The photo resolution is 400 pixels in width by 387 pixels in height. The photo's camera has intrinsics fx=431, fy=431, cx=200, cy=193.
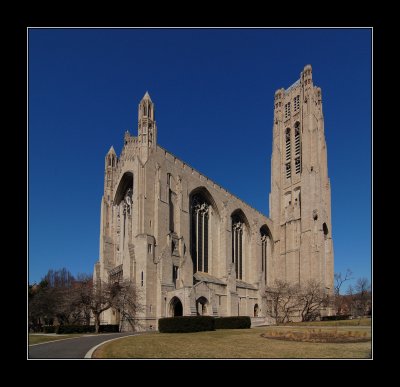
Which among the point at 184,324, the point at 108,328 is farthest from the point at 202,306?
the point at 184,324

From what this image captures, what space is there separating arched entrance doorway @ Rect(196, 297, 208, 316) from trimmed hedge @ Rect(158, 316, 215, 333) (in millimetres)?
13448

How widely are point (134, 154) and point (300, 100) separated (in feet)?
136

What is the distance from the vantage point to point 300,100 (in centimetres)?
7981

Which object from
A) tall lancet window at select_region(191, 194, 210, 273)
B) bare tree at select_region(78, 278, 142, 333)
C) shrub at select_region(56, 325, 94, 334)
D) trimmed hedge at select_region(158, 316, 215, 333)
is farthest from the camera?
tall lancet window at select_region(191, 194, 210, 273)

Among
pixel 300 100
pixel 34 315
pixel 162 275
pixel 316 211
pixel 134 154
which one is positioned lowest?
pixel 34 315

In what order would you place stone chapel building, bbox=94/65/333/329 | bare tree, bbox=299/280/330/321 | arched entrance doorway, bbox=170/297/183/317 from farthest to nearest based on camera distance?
1. bare tree, bbox=299/280/330/321
2. stone chapel building, bbox=94/65/333/329
3. arched entrance doorway, bbox=170/297/183/317

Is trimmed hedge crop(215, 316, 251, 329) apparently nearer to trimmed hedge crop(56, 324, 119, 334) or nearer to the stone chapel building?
the stone chapel building

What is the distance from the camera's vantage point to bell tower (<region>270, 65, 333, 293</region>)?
229ft

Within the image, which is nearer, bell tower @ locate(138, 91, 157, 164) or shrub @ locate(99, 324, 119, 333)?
shrub @ locate(99, 324, 119, 333)

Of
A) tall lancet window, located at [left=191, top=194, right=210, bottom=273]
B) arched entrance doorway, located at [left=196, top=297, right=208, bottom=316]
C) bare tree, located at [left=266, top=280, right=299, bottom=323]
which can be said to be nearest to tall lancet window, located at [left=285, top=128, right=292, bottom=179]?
bare tree, located at [left=266, top=280, right=299, bottom=323]

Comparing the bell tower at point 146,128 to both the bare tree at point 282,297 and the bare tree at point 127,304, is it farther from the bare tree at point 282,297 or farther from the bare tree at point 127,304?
the bare tree at point 282,297

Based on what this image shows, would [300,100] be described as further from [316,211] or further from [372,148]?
[372,148]
